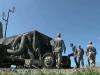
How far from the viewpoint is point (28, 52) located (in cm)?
2066

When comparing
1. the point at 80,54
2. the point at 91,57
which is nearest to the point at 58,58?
the point at 80,54

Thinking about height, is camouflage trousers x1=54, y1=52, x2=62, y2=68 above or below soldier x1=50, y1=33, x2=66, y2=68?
below

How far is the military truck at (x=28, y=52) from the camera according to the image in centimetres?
1956

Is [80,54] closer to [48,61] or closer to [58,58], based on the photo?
[58,58]

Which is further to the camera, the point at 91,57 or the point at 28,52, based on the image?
the point at 28,52

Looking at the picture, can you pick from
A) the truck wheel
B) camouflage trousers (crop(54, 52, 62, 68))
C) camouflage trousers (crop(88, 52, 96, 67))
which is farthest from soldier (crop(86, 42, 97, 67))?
the truck wheel

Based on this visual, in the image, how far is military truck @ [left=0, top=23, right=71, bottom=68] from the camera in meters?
19.6

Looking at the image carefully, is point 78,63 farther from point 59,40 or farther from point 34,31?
point 34,31

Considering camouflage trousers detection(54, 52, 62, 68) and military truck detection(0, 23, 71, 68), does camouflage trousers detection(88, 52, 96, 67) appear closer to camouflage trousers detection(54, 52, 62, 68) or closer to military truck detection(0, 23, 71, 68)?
camouflage trousers detection(54, 52, 62, 68)

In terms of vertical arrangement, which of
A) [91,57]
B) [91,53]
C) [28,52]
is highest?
[28,52]

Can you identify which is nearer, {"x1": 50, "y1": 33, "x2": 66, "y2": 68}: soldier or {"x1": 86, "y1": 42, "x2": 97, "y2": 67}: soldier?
{"x1": 86, "y1": 42, "x2": 97, "y2": 67}: soldier

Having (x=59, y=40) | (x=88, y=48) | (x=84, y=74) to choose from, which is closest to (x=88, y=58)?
(x=88, y=48)

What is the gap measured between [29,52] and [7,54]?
149 centimetres

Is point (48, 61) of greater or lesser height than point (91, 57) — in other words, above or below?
below
